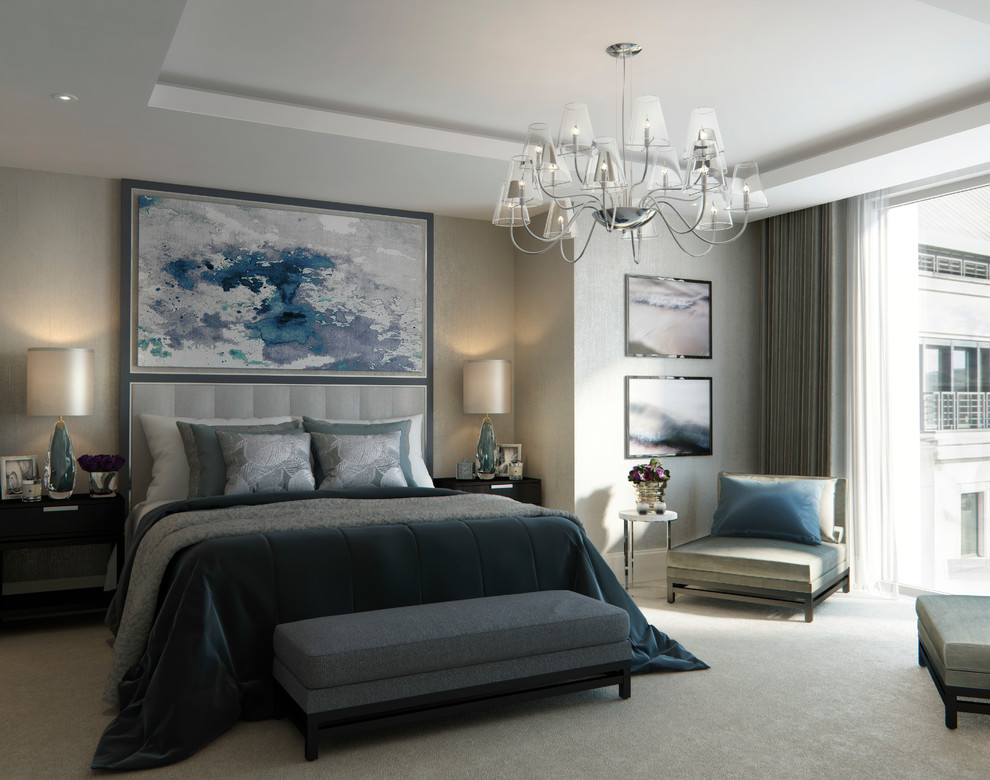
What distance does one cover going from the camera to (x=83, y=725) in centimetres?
304

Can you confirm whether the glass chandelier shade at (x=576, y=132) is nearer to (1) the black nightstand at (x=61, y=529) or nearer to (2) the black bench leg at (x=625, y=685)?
(2) the black bench leg at (x=625, y=685)

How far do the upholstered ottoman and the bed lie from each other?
0.99 meters

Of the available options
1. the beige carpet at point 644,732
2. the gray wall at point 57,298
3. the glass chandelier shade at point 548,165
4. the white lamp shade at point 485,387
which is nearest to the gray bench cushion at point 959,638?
the beige carpet at point 644,732

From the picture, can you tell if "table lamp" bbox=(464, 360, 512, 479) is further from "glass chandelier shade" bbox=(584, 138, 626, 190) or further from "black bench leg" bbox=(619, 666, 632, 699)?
"glass chandelier shade" bbox=(584, 138, 626, 190)

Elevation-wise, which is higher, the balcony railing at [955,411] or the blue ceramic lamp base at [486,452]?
Result: the balcony railing at [955,411]

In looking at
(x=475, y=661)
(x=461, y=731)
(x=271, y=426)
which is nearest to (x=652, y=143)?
(x=475, y=661)

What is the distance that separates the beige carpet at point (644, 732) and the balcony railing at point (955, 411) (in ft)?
5.34

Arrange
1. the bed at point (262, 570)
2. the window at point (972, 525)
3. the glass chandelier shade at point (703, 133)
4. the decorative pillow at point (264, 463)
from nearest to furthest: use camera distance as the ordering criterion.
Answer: the bed at point (262, 570) → the glass chandelier shade at point (703, 133) → the decorative pillow at point (264, 463) → the window at point (972, 525)

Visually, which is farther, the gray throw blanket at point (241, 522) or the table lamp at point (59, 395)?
the table lamp at point (59, 395)

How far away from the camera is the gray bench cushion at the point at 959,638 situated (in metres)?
2.95

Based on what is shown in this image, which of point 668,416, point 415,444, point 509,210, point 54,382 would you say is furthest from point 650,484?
point 54,382

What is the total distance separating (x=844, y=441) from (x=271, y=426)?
3.67m

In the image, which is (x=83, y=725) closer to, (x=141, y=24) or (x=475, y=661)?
(x=475, y=661)

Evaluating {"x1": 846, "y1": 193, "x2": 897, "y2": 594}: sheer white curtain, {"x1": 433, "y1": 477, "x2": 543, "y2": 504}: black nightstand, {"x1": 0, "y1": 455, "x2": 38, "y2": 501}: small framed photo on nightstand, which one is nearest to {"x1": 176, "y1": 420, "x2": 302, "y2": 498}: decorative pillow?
{"x1": 0, "y1": 455, "x2": 38, "y2": 501}: small framed photo on nightstand
